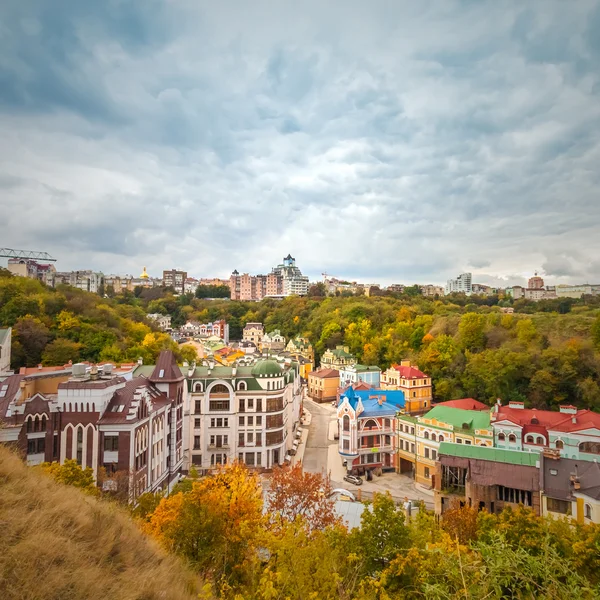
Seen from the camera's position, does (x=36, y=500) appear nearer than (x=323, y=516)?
Yes

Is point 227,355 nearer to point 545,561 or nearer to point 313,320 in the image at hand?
point 313,320

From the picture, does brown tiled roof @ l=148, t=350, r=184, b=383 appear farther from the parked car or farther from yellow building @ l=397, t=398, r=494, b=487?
yellow building @ l=397, t=398, r=494, b=487

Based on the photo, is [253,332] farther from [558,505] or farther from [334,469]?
[558,505]

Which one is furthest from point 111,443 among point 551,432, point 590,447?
point 590,447

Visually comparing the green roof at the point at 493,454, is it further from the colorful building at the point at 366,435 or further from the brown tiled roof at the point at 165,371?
the brown tiled roof at the point at 165,371

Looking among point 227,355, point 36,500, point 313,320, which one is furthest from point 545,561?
point 313,320

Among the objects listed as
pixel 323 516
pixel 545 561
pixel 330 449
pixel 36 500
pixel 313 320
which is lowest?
pixel 330 449

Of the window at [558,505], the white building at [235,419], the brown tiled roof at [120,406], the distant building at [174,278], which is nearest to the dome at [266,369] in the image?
the white building at [235,419]
